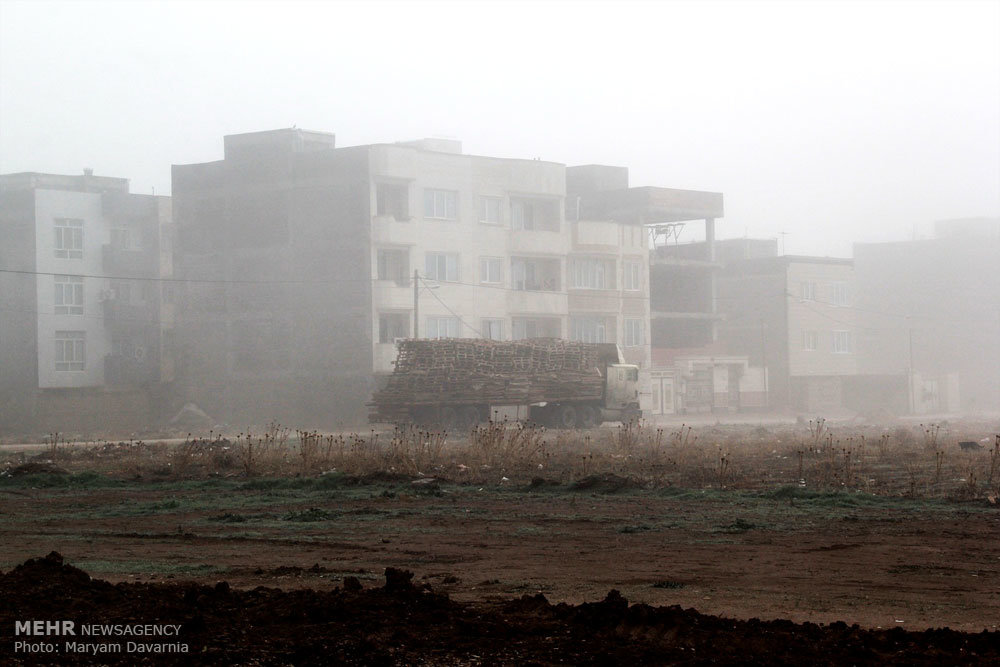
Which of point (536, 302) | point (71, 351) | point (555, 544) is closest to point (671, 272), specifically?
point (536, 302)

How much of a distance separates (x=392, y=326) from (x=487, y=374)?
15798mm

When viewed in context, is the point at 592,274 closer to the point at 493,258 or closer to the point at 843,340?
the point at 493,258

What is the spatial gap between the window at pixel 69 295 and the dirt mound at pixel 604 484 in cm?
5399

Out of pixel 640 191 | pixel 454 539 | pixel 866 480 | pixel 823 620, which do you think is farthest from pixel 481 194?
pixel 823 620

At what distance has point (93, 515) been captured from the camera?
16500 mm

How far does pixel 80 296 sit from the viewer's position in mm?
67062

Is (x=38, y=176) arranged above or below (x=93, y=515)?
above

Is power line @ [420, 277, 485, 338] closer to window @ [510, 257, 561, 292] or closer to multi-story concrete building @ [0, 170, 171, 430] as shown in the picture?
window @ [510, 257, 561, 292]

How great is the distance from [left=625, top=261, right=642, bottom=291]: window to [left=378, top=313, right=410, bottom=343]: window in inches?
727

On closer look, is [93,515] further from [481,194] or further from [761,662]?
[481,194]

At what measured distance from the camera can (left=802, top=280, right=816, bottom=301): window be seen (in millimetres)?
88438

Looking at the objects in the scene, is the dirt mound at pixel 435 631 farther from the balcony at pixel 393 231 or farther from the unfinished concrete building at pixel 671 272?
the unfinished concrete building at pixel 671 272

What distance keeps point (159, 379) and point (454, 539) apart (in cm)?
6037

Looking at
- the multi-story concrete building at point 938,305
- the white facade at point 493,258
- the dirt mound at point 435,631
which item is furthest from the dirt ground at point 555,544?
the multi-story concrete building at point 938,305
